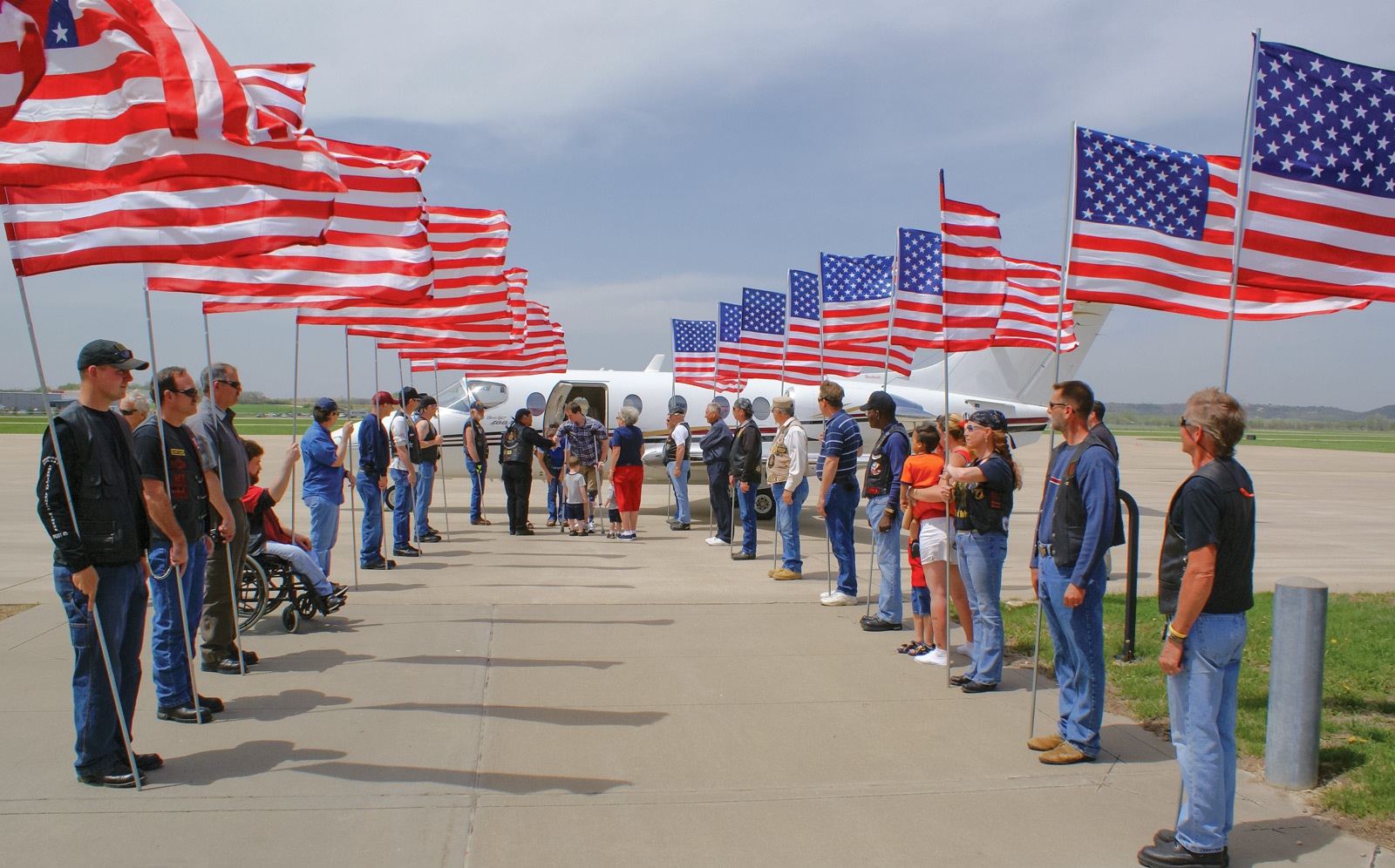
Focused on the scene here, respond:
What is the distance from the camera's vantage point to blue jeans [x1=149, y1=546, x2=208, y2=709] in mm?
5113

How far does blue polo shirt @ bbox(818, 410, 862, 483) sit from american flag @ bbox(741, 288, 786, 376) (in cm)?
801

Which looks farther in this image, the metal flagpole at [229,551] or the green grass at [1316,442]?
the green grass at [1316,442]

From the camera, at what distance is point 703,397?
19.2m

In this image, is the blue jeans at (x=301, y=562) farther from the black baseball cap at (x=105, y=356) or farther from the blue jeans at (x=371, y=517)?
the black baseball cap at (x=105, y=356)

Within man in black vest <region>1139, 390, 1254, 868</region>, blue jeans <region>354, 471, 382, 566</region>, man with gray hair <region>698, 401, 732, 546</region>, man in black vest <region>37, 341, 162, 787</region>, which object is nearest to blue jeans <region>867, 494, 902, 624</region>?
man in black vest <region>1139, 390, 1254, 868</region>

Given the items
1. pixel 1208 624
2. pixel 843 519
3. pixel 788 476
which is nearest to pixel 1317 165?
pixel 1208 624

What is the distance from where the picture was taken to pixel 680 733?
5125 mm

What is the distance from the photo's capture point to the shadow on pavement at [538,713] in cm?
531

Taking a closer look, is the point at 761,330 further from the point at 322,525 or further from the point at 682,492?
the point at 322,525

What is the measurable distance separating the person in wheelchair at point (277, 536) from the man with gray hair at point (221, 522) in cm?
79

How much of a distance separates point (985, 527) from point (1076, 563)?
3.78 ft

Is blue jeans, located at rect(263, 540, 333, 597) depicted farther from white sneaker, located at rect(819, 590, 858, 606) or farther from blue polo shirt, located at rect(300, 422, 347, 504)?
white sneaker, located at rect(819, 590, 858, 606)

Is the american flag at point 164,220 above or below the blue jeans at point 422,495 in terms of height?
above

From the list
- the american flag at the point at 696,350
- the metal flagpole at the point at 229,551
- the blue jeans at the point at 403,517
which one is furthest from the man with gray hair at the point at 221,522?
A: the american flag at the point at 696,350
